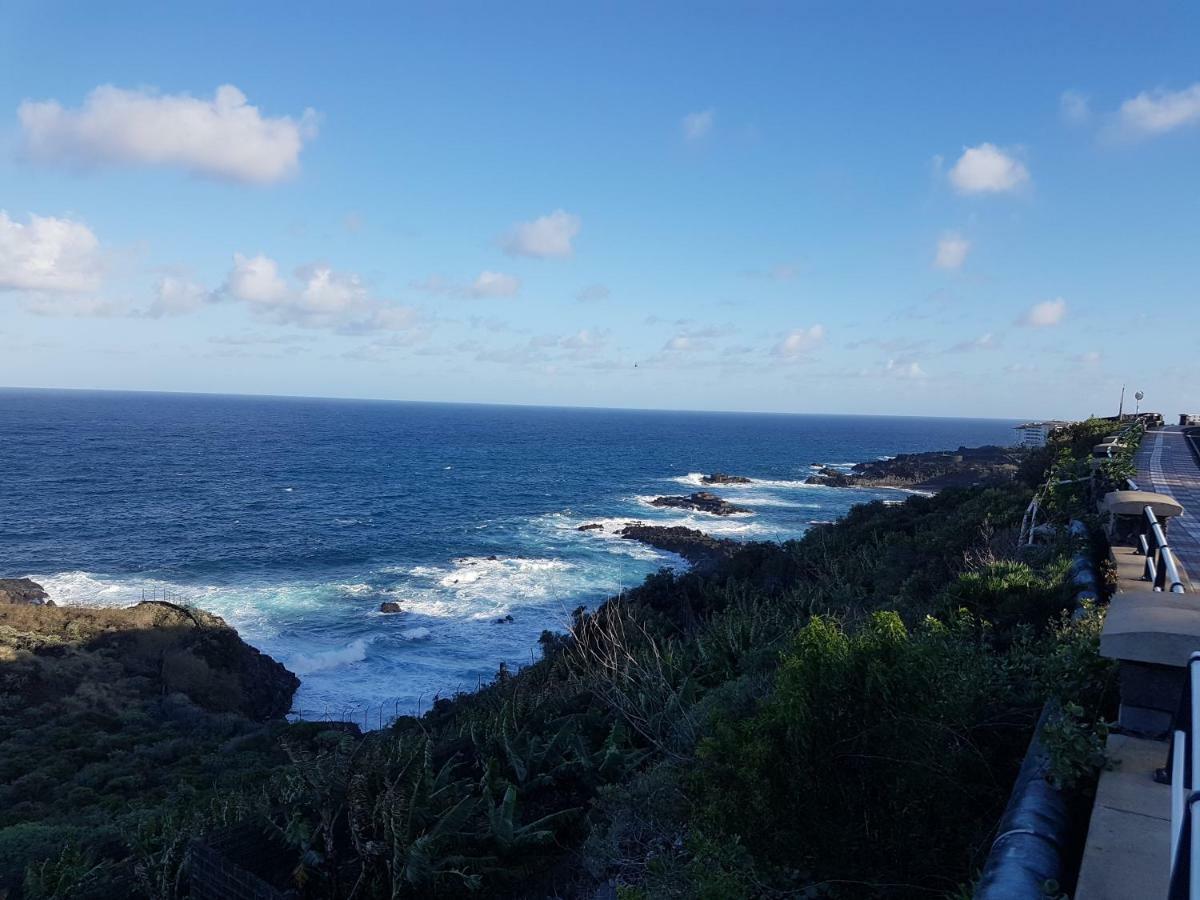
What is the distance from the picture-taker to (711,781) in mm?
4098

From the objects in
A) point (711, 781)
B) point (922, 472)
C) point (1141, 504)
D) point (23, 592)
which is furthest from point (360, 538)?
point (922, 472)

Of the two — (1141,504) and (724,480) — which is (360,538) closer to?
(724,480)

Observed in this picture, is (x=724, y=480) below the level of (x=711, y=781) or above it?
below

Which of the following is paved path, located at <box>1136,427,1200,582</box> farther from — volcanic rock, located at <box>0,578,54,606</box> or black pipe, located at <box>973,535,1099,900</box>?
volcanic rock, located at <box>0,578,54,606</box>

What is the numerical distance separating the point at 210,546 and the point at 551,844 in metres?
36.8

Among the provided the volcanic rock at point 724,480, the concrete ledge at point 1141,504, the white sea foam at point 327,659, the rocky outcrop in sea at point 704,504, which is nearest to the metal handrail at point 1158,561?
the concrete ledge at point 1141,504

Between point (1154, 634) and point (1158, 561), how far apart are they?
13.0 ft

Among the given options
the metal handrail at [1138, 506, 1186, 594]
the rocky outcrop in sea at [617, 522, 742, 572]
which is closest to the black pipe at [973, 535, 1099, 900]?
the metal handrail at [1138, 506, 1186, 594]

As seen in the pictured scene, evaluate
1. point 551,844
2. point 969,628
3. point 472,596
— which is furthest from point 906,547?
point 472,596

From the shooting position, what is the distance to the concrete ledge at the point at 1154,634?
3709 millimetres

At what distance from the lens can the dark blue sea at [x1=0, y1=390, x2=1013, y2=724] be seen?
24953mm

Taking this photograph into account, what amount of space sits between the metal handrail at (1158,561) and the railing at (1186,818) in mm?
3496

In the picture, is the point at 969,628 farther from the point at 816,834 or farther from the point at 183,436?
the point at 183,436

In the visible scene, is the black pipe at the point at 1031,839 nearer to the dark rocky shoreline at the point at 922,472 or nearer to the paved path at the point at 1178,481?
the paved path at the point at 1178,481
